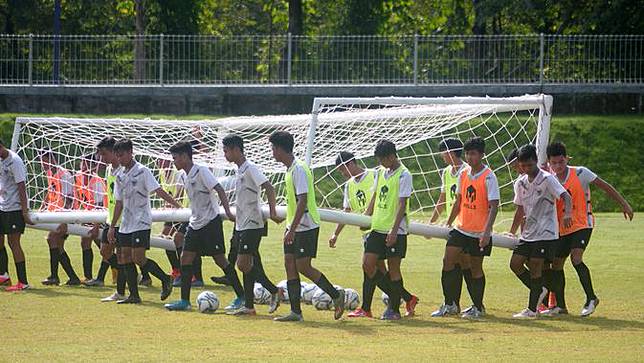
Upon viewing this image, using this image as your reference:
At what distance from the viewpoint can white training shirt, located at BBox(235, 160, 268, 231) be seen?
13211 millimetres

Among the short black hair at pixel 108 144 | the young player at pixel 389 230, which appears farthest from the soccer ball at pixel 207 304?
the short black hair at pixel 108 144

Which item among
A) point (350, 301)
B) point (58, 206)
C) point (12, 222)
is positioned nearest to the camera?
point (350, 301)

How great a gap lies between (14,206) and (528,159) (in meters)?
6.66

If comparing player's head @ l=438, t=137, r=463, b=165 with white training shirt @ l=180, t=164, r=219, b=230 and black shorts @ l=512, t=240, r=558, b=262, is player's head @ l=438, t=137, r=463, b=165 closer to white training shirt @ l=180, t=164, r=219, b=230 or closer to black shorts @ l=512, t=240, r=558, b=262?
black shorts @ l=512, t=240, r=558, b=262

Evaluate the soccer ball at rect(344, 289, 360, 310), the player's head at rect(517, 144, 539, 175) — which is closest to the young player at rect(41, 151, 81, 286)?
the soccer ball at rect(344, 289, 360, 310)

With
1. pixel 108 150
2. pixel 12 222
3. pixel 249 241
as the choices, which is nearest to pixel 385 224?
pixel 249 241

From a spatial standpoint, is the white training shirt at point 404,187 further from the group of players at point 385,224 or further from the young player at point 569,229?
the young player at point 569,229

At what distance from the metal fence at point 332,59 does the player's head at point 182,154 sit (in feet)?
60.1

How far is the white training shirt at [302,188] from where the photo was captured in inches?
499

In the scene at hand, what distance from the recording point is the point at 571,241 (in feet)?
44.9

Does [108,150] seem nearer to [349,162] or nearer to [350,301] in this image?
[349,162]

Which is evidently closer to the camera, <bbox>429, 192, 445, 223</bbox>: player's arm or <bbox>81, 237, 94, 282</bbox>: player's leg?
<bbox>429, 192, 445, 223</bbox>: player's arm

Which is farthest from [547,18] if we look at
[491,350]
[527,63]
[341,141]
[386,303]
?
[491,350]

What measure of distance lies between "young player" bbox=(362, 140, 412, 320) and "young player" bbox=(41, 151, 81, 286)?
16.4ft
